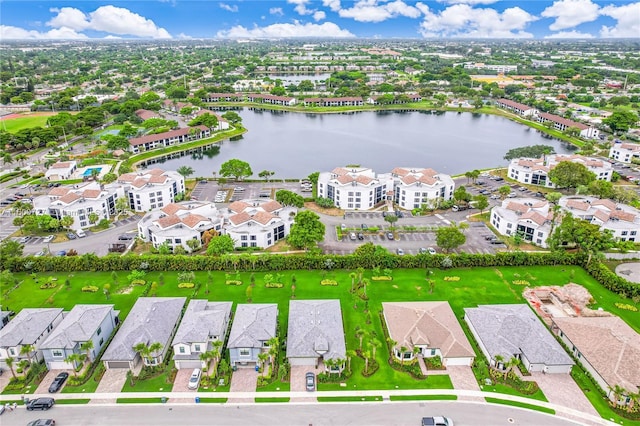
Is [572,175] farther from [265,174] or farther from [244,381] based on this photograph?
[244,381]

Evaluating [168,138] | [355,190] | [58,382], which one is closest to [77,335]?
[58,382]

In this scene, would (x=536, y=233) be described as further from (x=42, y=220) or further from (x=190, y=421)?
(x=42, y=220)

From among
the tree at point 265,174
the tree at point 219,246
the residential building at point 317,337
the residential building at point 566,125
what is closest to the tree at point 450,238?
the residential building at point 317,337

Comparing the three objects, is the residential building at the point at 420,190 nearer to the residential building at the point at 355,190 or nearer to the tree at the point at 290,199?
the residential building at the point at 355,190

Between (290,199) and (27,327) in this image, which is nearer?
(27,327)

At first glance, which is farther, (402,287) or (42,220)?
(42,220)

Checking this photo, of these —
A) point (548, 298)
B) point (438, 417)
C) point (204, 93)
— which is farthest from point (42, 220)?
point (204, 93)
